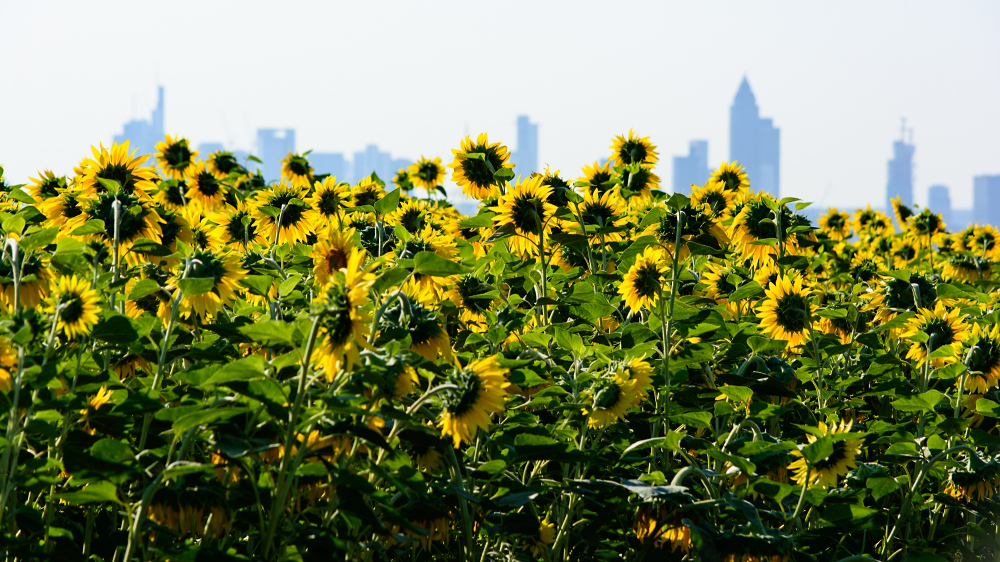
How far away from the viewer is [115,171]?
289cm

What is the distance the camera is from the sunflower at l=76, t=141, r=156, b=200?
9.36ft

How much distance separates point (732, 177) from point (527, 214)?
2.30 m

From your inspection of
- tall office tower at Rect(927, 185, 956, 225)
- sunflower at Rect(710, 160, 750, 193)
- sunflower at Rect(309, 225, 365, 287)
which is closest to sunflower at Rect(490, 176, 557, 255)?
sunflower at Rect(309, 225, 365, 287)

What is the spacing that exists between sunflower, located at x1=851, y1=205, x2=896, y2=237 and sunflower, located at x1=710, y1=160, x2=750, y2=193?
11.3ft

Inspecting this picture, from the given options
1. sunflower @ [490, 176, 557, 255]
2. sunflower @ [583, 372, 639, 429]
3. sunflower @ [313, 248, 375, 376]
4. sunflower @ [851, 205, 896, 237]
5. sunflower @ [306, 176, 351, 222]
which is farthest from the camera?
sunflower @ [851, 205, 896, 237]

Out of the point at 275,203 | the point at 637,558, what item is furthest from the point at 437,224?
the point at 637,558

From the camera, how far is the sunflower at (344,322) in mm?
1443

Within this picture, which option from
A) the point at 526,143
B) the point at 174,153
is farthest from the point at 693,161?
the point at 174,153

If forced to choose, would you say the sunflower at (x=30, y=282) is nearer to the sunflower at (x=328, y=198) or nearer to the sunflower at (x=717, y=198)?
the sunflower at (x=328, y=198)

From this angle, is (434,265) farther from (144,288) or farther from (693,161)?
(693,161)

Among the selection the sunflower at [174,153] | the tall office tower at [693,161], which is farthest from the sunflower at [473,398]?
the tall office tower at [693,161]

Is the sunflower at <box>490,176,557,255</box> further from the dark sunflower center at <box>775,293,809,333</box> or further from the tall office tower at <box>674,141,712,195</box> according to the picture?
the tall office tower at <box>674,141,712,195</box>

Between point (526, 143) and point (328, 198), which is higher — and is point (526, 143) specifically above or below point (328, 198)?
above

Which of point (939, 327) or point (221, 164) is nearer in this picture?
point (939, 327)
